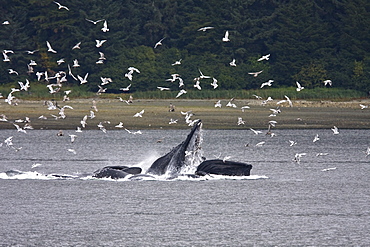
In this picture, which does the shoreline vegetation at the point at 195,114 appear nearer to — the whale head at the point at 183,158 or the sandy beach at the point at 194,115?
the sandy beach at the point at 194,115

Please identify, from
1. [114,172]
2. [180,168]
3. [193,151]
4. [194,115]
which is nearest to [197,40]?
[194,115]

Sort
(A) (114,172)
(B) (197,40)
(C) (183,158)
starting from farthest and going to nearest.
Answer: (B) (197,40), (A) (114,172), (C) (183,158)

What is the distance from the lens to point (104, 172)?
29.2 meters

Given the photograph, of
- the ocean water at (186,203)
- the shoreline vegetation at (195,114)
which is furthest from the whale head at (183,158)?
the shoreline vegetation at (195,114)

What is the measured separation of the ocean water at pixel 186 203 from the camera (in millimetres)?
19547

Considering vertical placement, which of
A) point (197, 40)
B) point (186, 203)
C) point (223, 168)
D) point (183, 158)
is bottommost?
point (186, 203)

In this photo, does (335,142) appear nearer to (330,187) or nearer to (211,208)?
(330,187)

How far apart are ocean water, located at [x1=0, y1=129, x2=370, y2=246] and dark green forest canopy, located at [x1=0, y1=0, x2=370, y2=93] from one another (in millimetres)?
67185

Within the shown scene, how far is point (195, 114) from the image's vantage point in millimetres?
64500

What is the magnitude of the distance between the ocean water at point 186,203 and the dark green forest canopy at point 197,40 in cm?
6718

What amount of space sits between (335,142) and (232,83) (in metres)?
59.7

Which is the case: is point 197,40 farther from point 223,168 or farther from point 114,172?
point 114,172

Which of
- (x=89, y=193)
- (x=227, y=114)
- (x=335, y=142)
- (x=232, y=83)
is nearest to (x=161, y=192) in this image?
(x=89, y=193)

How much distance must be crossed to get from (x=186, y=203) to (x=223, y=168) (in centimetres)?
556
